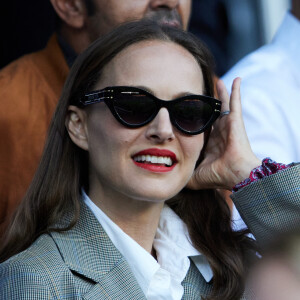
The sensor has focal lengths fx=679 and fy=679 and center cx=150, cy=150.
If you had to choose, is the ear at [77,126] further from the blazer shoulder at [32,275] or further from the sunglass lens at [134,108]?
the blazer shoulder at [32,275]

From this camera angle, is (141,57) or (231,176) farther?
(231,176)

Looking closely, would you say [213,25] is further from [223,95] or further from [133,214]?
[133,214]

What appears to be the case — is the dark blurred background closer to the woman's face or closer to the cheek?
the woman's face

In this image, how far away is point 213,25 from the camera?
13.7 feet

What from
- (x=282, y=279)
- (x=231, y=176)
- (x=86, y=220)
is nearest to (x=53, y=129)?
(x=86, y=220)

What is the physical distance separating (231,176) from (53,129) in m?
0.61

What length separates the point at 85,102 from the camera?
1.90 m

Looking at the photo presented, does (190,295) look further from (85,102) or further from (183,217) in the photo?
(85,102)

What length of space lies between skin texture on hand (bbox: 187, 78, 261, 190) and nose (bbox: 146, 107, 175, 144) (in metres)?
0.46

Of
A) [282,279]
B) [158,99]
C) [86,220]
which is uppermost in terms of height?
[282,279]

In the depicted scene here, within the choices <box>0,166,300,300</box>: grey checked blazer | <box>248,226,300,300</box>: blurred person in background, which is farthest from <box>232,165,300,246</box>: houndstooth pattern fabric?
<box>248,226,300,300</box>: blurred person in background

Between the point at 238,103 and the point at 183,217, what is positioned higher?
the point at 238,103

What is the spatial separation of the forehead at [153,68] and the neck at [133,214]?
33 centimetres

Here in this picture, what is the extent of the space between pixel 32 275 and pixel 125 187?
349 mm
